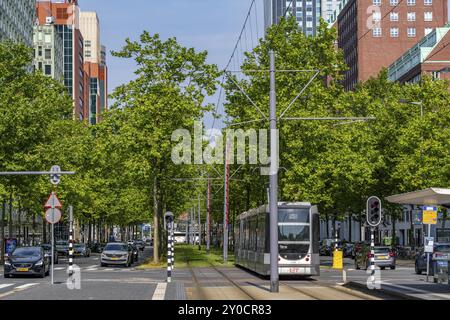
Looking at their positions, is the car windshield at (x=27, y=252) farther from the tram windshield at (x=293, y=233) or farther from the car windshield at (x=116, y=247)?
the car windshield at (x=116, y=247)

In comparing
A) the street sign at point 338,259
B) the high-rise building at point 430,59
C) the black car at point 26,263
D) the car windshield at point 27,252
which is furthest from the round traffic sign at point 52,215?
the high-rise building at point 430,59

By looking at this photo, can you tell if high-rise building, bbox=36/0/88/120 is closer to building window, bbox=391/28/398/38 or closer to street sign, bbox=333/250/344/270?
building window, bbox=391/28/398/38

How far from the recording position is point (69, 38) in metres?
157

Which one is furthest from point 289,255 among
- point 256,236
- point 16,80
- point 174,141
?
point 16,80

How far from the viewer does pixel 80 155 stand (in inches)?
2530

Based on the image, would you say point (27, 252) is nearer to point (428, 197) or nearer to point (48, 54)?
point (428, 197)

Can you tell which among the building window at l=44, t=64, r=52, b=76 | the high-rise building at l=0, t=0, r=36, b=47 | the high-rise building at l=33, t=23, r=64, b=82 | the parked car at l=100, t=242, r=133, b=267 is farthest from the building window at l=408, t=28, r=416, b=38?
the parked car at l=100, t=242, r=133, b=267

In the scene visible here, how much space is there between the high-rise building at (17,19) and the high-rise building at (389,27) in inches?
1812

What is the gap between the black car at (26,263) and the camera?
123 feet

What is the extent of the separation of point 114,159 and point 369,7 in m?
87.8

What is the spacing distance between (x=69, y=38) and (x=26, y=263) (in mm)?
122942

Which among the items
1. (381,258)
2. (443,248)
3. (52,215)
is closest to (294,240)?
(443,248)

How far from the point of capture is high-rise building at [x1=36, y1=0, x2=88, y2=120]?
153 m

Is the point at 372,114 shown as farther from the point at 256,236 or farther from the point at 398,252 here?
the point at 256,236
